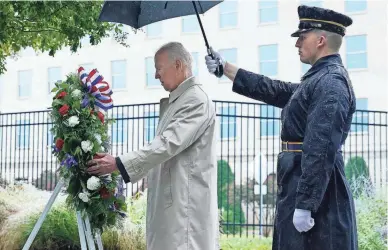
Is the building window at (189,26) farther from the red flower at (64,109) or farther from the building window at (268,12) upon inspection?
the red flower at (64,109)

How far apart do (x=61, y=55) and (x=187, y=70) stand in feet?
115

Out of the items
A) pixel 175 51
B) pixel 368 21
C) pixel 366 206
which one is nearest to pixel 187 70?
pixel 175 51

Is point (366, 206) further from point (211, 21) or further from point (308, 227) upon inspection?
point (211, 21)

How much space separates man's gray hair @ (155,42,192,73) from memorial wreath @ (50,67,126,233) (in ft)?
2.41

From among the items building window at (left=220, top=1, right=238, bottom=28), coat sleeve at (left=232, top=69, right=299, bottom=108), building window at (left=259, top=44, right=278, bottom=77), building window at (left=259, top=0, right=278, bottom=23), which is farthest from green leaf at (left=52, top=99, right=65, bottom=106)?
building window at (left=220, top=1, right=238, bottom=28)

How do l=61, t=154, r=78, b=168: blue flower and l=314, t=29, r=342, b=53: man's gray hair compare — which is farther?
l=61, t=154, r=78, b=168: blue flower

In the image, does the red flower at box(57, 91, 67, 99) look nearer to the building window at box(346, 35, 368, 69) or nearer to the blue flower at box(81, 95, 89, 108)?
the blue flower at box(81, 95, 89, 108)

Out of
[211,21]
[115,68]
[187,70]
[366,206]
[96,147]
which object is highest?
[211,21]

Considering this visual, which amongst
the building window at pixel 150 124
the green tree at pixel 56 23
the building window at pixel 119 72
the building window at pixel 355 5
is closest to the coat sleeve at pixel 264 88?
the green tree at pixel 56 23

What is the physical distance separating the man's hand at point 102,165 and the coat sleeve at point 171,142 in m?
0.15

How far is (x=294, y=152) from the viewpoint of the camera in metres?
4.10

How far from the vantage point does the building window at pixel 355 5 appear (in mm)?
33375

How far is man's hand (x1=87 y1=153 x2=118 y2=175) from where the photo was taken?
14.9 ft

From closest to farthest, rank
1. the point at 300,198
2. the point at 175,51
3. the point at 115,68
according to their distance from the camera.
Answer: the point at 300,198 < the point at 175,51 < the point at 115,68
